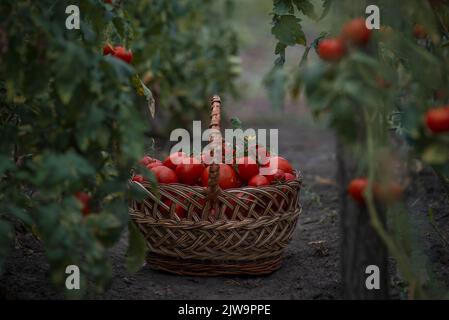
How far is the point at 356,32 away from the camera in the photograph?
1604mm

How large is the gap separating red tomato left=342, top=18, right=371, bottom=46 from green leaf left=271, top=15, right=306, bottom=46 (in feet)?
2.34

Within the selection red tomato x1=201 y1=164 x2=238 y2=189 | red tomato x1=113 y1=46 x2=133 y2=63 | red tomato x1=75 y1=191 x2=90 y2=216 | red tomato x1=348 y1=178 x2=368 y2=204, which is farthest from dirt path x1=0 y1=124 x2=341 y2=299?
red tomato x1=113 y1=46 x2=133 y2=63

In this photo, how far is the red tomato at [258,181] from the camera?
234 cm

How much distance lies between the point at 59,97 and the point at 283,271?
113 centimetres

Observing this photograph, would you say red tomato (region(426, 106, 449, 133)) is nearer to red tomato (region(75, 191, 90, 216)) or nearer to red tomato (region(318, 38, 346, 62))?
red tomato (region(318, 38, 346, 62))

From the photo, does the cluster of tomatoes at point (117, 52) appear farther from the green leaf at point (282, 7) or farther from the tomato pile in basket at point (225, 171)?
the green leaf at point (282, 7)

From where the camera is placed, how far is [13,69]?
1709mm

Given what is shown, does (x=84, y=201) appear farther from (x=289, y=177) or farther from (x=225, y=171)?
(x=289, y=177)

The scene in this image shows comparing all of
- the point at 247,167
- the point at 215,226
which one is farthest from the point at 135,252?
the point at 247,167

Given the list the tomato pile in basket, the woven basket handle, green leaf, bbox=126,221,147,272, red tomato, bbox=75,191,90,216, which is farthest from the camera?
the tomato pile in basket

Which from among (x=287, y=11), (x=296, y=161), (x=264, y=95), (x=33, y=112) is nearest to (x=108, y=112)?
(x=33, y=112)

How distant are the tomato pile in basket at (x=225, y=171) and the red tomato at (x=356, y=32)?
2.73ft

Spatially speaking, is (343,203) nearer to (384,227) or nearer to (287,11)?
(384,227)

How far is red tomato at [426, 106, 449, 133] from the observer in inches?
61.1
